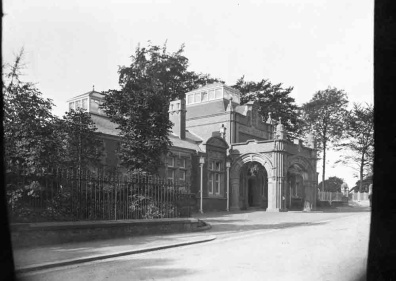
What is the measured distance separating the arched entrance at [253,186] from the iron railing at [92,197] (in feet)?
57.8

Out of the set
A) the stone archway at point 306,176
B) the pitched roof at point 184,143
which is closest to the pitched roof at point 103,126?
the pitched roof at point 184,143

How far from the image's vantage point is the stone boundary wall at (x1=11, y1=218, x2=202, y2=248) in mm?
9062

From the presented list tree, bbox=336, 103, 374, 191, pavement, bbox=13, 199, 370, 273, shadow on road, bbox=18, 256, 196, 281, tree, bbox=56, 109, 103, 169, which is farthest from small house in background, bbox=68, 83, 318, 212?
tree, bbox=336, 103, 374, 191

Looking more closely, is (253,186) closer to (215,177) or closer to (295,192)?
(215,177)

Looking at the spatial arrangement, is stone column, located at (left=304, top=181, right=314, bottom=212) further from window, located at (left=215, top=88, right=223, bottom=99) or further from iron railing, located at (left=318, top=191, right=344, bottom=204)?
iron railing, located at (left=318, top=191, right=344, bottom=204)

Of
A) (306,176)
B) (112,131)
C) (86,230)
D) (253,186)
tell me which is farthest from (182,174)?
(86,230)

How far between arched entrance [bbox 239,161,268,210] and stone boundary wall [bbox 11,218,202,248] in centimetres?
1838

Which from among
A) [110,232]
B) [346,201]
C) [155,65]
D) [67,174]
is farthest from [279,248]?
[346,201]

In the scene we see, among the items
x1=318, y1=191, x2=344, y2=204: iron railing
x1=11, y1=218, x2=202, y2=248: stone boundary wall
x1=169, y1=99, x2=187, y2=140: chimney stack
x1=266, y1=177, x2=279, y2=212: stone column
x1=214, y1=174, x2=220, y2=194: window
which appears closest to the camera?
x1=11, y1=218, x2=202, y2=248: stone boundary wall

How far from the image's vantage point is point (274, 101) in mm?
48938

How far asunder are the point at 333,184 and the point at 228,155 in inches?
1955

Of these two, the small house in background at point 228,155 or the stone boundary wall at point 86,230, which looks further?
the small house in background at point 228,155

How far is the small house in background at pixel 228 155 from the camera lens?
88.8ft

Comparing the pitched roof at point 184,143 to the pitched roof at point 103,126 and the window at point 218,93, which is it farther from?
the window at point 218,93
